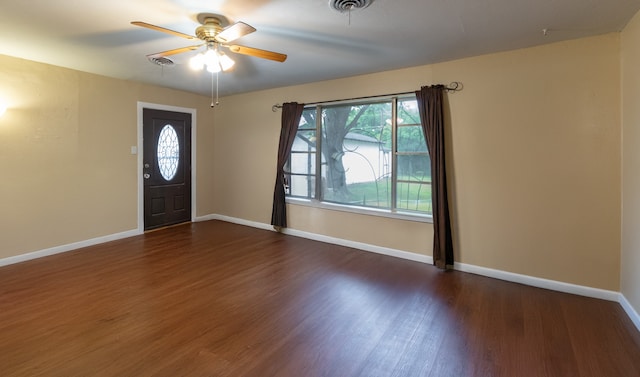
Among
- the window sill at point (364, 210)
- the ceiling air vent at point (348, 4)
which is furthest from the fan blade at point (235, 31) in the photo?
the window sill at point (364, 210)

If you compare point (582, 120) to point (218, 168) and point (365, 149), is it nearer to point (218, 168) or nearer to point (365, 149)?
point (365, 149)

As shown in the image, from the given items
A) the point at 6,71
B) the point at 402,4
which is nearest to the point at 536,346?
the point at 402,4

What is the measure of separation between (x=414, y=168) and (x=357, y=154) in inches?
35.1

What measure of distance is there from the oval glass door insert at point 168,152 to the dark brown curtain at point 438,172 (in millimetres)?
4223

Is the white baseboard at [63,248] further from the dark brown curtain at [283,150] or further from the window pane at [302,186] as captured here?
the window pane at [302,186]

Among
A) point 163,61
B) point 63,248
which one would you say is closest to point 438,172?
point 163,61

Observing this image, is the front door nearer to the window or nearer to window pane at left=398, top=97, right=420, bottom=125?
the window

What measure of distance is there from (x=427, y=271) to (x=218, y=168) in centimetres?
440

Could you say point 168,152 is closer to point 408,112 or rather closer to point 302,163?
point 302,163

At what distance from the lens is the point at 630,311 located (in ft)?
8.80

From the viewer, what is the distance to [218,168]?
6387mm

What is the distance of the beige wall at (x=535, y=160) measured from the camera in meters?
2.99

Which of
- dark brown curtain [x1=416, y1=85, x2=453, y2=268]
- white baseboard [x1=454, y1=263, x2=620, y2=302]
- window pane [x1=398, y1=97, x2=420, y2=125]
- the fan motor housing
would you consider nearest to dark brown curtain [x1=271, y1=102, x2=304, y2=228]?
window pane [x1=398, y1=97, x2=420, y2=125]

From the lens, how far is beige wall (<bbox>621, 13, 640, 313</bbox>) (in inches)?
100
